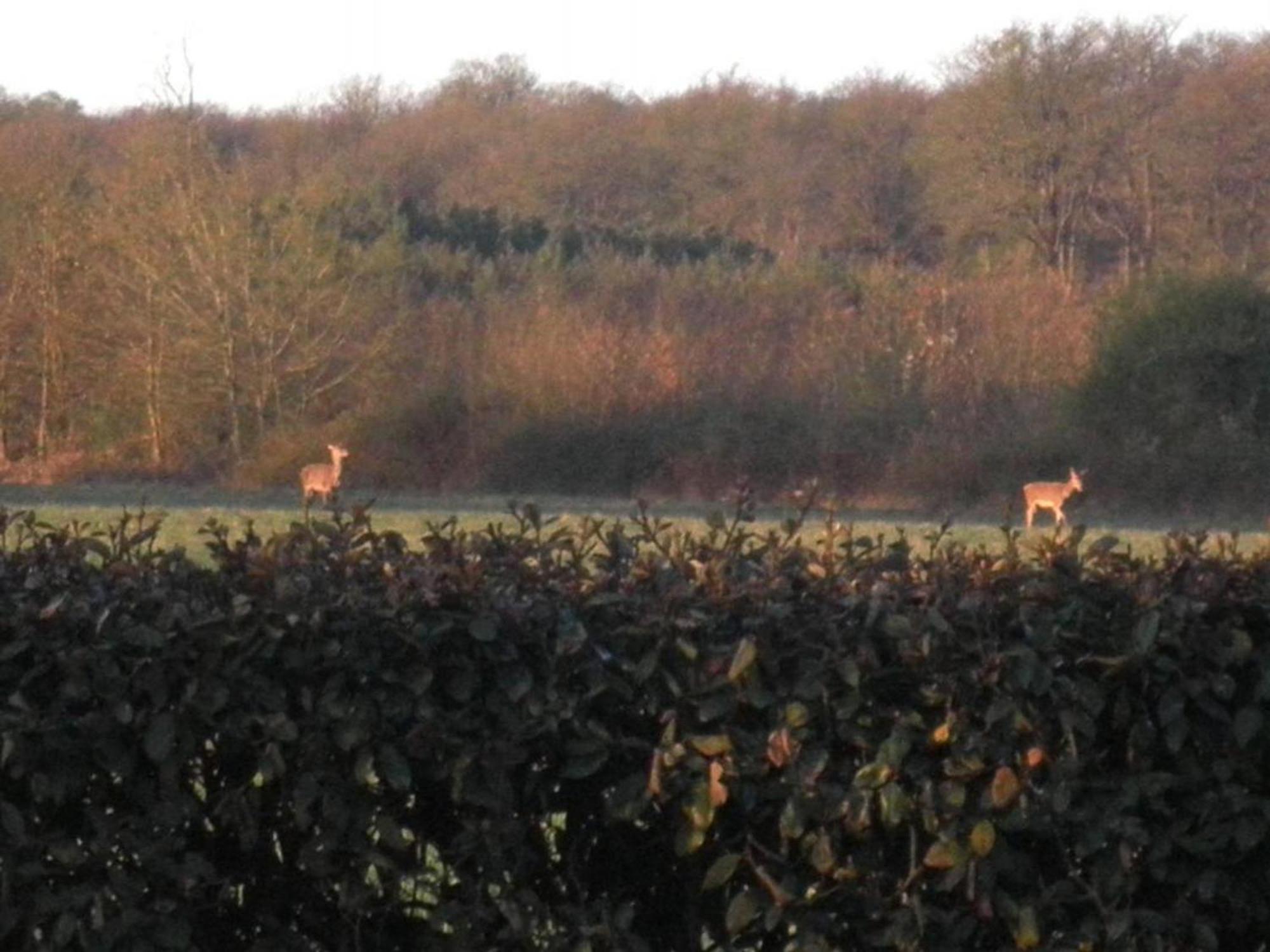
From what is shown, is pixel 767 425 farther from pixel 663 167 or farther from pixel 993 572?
pixel 663 167

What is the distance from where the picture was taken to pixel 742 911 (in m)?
4.10

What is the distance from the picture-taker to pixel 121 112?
64125mm

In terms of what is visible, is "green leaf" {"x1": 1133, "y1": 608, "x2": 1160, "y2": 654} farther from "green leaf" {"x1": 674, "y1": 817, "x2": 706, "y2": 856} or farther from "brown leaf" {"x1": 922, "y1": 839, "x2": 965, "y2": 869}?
"green leaf" {"x1": 674, "y1": 817, "x2": 706, "y2": 856}

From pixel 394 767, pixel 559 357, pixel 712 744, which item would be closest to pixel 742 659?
pixel 712 744

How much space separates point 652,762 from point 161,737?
3.36 feet

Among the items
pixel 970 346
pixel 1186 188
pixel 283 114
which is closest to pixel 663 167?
pixel 283 114

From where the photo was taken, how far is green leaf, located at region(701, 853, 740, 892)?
4.08m

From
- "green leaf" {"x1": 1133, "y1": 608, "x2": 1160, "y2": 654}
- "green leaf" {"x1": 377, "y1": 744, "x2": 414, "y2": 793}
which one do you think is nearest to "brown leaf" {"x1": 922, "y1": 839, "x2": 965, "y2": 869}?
"green leaf" {"x1": 1133, "y1": 608, "x2": 1160, "y2": 654}

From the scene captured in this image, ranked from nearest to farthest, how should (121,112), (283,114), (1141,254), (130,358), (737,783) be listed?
1. (737,783)
2. (130,358)
3. (1141,254)
4. (121,112)
5. (283,114)

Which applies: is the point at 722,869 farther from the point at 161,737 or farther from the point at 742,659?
the point at 161,737

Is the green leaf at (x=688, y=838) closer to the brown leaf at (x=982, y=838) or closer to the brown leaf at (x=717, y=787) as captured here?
the brown leaf at (x=717, y=787)

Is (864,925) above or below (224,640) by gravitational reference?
below

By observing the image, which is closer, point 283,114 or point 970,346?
point 970,346

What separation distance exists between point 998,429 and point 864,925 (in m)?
28.1
